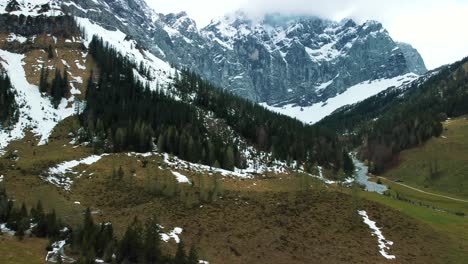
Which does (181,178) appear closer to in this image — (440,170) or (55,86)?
(55,86)

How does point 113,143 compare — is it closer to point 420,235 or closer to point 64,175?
point 64,175

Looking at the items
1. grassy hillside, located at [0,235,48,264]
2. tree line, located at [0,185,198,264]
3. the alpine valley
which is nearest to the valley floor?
the alpine valley

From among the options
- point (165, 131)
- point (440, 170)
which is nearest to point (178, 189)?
point (165, 131)

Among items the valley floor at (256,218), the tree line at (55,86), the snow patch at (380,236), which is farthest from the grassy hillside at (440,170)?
the tree line at (55,86)

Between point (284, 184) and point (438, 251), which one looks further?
point (284, 184)

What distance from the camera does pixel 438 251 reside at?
74312 mm

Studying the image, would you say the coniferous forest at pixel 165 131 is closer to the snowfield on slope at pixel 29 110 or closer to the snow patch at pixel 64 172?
the snowfield on slope at pixel 29 110

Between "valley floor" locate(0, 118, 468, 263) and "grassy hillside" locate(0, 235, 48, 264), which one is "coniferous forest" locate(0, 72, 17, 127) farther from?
"grassy hillside" locate(0, 235, 48, 264)

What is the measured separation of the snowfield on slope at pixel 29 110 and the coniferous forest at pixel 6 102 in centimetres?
235

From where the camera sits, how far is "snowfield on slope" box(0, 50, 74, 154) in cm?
13838

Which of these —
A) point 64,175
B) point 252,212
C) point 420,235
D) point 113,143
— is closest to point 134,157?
point 113,143

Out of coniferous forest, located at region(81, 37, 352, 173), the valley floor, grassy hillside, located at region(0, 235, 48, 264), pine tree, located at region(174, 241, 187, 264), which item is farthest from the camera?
coniferous forest, located at region(81, 37, 352, 173)

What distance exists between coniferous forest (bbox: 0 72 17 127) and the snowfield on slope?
7.69 ft

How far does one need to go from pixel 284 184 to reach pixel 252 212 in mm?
51127
